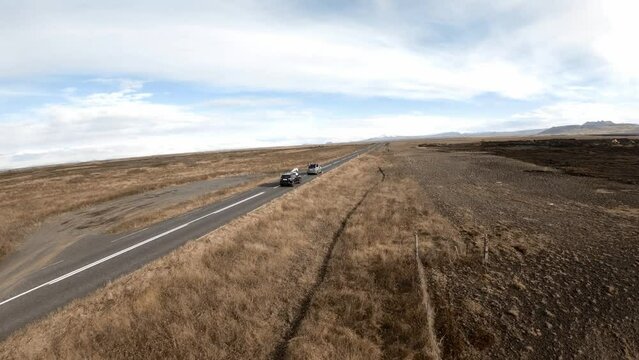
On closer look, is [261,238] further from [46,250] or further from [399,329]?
[46,250]

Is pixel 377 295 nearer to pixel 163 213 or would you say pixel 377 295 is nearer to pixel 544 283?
pixel 544 283

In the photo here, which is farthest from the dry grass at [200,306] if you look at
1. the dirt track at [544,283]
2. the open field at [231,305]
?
the dirt track at [544,283]

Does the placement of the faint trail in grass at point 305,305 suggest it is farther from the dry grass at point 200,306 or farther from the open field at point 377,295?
the dry grass at point 200,306

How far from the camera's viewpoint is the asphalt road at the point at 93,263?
1426 centimetres

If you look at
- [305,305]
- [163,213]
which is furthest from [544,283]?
[163,213]

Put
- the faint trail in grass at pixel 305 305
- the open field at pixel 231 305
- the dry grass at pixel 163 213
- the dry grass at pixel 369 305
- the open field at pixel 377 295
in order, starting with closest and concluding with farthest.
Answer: the dry grass at pixel 369 305
the faint trail in grass at pixel 305 305
the open field at pixel 377 295
the open field at pixel 231 305
the dry grass at pixel 163 213

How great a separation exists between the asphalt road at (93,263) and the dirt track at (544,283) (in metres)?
14.1

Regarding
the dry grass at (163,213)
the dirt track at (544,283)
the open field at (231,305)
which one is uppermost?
the dry grass at (163,213)

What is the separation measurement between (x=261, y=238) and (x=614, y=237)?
18.5 meters

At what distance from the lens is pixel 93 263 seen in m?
19.0

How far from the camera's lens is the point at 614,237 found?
62.6ft

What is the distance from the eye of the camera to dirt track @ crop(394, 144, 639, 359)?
422 inches

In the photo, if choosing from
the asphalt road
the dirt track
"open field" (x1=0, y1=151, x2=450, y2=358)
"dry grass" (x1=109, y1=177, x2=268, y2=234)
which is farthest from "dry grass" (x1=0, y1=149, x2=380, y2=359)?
"dry grass" (x1=109, y1=177, x2=268, y2=234)

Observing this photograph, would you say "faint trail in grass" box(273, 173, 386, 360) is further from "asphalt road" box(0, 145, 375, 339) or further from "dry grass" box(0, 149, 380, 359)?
"asphalt road" box(0, 145, 375, 339)
